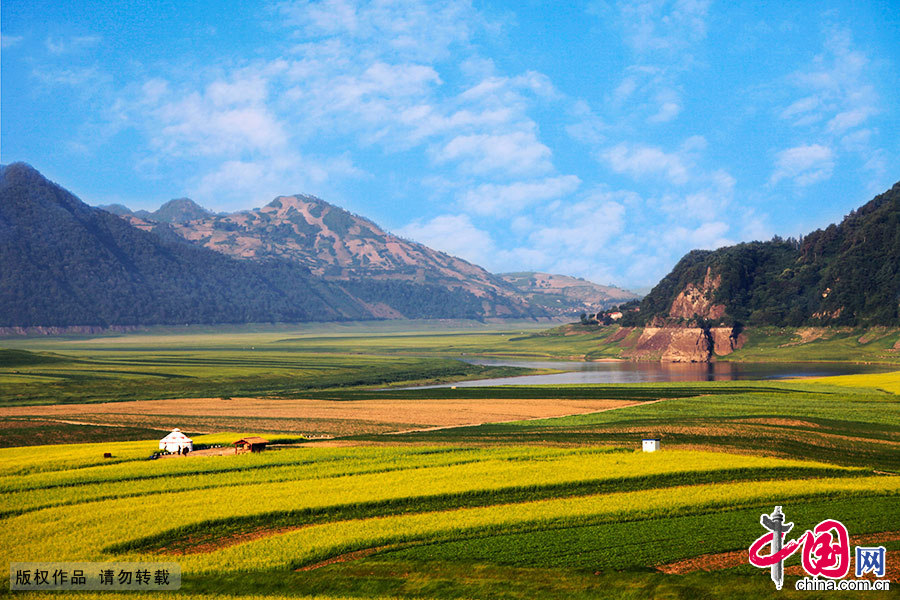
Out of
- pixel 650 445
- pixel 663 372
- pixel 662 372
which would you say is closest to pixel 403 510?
pixel 650 445

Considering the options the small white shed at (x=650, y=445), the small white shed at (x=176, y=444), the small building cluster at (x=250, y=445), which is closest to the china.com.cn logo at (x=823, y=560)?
the small white shed at (x=650, y=445)

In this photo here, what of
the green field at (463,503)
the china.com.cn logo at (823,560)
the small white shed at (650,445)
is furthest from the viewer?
the small white shed at (650,445)

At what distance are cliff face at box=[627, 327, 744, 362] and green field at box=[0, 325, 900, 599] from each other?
117887 millimetres

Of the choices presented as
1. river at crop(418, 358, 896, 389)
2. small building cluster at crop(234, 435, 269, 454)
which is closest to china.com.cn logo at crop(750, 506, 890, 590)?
small building cluster at crop(234, 435, 269, 454)

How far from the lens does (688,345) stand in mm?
179625

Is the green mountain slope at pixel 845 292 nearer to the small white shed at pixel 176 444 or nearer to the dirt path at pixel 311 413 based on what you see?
the dirt path at pixel 311 413

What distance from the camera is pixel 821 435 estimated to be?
50625 mm

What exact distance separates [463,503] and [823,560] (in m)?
14.2

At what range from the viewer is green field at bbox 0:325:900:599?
74.3 feet

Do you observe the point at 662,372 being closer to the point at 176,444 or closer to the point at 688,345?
the point at 688,345

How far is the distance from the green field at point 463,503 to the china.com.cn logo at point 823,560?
19.2 inches

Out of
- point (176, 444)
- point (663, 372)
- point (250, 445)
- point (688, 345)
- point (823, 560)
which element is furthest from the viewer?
point (688, 345)

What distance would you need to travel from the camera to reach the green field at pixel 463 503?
74.3 ft

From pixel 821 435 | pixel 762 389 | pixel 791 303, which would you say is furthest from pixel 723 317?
pixel 821 435
